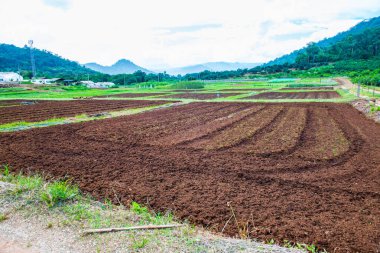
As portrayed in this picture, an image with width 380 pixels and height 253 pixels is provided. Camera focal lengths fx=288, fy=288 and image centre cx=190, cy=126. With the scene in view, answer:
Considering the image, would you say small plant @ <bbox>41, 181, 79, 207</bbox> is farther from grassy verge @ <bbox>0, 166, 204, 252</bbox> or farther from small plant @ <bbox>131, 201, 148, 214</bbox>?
small plant @ <bbox>131, 201, 148, 214</bbox>

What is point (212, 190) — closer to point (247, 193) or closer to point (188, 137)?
point (247, 193)

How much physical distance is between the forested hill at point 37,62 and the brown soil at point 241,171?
403 feet

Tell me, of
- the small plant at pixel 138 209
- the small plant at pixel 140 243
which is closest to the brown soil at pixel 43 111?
the small plant at pixel 138 209

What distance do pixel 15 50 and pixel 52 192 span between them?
188 metres

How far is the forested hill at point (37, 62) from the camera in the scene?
129125 mm

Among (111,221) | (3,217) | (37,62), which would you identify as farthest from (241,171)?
(37,62)

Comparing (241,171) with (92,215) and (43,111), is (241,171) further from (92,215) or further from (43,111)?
(43,111)

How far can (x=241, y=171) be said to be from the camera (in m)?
7.24

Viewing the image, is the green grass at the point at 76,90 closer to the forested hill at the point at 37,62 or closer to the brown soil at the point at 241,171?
the brown soil at the point at 241,171

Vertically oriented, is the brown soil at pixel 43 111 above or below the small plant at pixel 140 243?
above

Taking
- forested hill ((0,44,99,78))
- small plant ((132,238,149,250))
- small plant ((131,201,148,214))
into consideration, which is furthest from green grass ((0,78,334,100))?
forested hill ((0,44,99,78))

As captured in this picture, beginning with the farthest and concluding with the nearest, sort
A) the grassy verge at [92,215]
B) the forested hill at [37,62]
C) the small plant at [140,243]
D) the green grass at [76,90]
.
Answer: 1. the forested hill at [37,62]
2. the green grass at [76,90]
3. the grassy verge at [92,215]
4. the small plant at [140,243]

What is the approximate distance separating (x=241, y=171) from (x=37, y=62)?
156 metres

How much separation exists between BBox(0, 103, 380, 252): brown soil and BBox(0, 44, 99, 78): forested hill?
122827 mm
